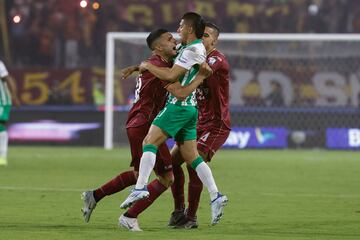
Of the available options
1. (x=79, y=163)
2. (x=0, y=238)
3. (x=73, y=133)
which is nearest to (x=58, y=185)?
(x=79, y=163)

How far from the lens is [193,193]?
1015cm

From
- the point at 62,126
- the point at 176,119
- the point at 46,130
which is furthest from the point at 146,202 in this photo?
the point at 46,130

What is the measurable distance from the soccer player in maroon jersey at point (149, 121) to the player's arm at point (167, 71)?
6.0 inches

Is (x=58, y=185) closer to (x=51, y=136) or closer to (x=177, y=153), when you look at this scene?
(x=177, y=153)

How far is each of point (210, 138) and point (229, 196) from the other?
3.26 m

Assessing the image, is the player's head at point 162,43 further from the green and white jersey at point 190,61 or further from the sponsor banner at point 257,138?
the sponsor banner at point 257,138

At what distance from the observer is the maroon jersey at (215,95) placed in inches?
406

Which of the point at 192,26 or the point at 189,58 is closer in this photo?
the point at 189,58

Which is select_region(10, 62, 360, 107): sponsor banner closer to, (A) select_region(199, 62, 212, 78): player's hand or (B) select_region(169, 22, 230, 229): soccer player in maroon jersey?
(B) select_region(169, 22, 230, 229): soccer player in maroon jersey

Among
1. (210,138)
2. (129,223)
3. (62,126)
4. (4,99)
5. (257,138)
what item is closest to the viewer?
(129,223)

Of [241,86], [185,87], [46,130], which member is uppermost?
[185,87]

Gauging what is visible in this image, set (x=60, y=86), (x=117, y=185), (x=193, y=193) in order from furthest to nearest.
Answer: (x=60, y=86) → (x=193, y=193) → (x=117, y=185)

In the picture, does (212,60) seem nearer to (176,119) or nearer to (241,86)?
(176,119)

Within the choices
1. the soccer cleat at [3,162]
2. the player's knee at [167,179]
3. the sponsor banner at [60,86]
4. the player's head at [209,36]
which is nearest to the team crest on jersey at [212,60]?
the player's head at [209,36]
